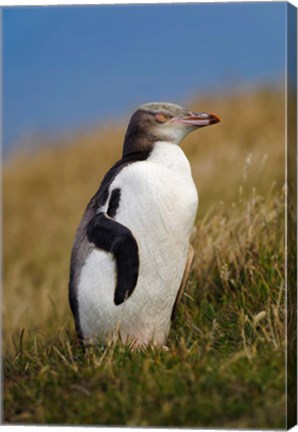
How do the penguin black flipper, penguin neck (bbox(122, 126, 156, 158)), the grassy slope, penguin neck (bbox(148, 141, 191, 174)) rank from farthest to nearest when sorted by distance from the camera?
penguin neck (bbox(122, 126, 156, 158)) < penguin neck (bbox(148, 141, 191, 174)) < the penguin black flipper < the grassy slope

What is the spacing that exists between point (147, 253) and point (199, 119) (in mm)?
676

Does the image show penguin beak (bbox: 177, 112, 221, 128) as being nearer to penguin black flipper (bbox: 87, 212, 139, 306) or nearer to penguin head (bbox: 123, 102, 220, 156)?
penguin head (bbox: 123, 102, 220, 156)

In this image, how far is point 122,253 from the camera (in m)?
4.86

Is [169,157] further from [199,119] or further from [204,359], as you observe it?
[204,359]

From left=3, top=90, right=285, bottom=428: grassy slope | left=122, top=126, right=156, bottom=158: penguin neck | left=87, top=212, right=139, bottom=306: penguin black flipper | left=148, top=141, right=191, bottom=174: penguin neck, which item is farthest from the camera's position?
left=122, top=126, right=156, bottom=158: penguin neck

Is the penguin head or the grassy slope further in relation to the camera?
the penguin head

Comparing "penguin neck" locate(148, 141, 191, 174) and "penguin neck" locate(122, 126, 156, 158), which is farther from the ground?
"penguin neck" locate(122, 126, 156, 158)

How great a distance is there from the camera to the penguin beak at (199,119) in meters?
4.98

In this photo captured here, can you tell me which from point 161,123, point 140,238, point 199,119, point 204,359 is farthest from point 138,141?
point 204,359

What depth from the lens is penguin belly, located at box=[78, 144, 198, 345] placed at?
16.0ft

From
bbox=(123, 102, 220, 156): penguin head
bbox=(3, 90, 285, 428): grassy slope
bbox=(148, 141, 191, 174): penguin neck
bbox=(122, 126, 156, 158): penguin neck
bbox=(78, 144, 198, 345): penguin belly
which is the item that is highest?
bbox=(123, 102, 220, 156): penguin head

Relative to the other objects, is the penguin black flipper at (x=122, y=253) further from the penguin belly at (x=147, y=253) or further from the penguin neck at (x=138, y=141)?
the penguin neck at (x=138, y=141)

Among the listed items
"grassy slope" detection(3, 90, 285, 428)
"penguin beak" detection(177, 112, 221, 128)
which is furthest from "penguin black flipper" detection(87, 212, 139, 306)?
"penguin beak" detection(177, 112, 221, 128)

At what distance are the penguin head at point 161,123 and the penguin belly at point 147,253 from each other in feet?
0.24
